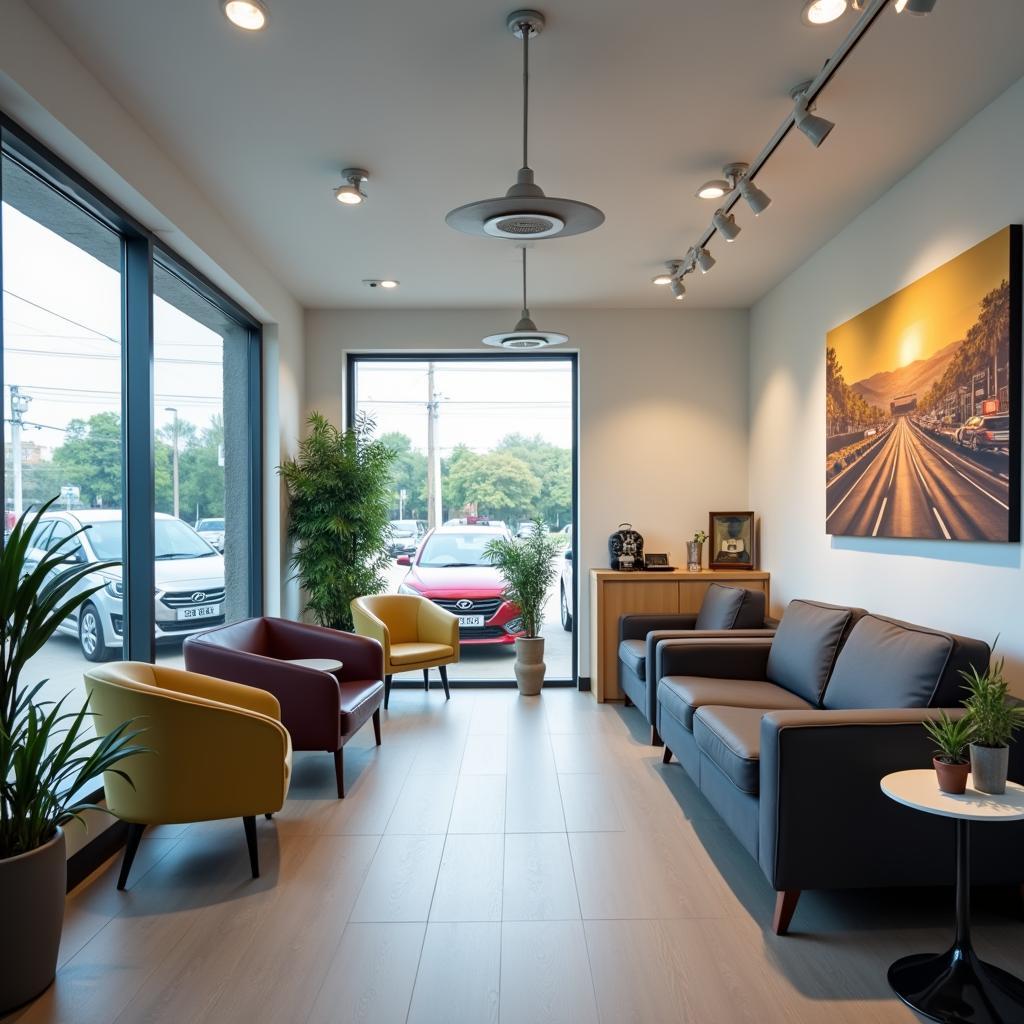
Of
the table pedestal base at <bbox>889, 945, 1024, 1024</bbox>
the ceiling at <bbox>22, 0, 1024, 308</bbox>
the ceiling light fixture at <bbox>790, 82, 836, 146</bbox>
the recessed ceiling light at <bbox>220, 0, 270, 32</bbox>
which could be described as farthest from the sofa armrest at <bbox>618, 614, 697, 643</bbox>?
the recessed ceiling light at <bbox>220, 0, 270, 32</bbox>

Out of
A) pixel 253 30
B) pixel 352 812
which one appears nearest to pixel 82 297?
pixel 253 30

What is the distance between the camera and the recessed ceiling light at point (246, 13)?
2455 mm

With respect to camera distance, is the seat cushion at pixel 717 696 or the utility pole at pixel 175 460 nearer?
the seat cushion at pixel 717 696

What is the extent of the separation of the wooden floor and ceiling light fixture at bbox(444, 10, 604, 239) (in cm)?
232

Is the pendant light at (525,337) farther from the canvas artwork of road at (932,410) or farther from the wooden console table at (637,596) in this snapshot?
the wooden console table at (637,596)

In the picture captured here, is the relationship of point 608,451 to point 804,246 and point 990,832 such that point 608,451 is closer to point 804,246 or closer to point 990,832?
point 804,246

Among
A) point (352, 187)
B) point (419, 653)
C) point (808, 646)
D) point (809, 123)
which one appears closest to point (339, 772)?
point (419, 653)

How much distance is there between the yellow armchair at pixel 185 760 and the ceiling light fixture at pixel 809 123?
113 inches

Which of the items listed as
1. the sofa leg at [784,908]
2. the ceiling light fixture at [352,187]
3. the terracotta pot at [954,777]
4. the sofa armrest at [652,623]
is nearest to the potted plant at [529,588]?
the sofa armrest at [652,623]

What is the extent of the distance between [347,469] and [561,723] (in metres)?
2.29

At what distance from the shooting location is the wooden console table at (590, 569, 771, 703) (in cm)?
569

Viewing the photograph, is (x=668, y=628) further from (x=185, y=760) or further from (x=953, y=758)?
(x=185, y=760)

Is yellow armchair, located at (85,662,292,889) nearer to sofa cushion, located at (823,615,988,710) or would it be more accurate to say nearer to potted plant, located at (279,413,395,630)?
sofa cushion, located at (823,615,988,710)

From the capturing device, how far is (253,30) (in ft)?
8.64
